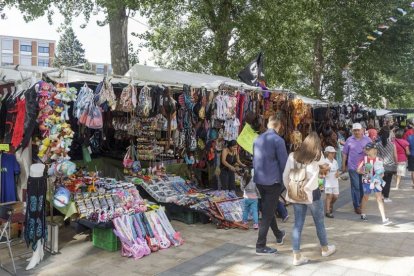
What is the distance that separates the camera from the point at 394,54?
2170 cm

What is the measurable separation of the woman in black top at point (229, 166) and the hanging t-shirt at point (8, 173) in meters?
3.64

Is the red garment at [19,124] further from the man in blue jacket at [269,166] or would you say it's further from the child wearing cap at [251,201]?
the child wearing cap at [251,201]

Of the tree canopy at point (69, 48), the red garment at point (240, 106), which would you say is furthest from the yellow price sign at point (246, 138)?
the tree canopy at point (69, 48)

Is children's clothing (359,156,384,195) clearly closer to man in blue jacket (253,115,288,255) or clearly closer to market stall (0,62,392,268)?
market stall (0,62,392,268)

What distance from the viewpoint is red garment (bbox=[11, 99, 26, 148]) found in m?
4.72

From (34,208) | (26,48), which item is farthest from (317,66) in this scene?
(26,48)

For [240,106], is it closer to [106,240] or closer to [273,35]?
[106,240]

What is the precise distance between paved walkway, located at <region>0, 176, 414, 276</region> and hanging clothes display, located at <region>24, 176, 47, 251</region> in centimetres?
35

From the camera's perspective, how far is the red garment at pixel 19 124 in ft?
15.5

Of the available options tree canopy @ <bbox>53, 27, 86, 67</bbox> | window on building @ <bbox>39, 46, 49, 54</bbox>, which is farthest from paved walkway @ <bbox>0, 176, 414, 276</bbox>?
window on building @ <bbox>39, 46, 49, 54</bbox>

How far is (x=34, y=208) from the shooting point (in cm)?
464

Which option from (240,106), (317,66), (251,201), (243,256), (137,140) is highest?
(317,66)

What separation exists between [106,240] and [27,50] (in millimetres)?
82693

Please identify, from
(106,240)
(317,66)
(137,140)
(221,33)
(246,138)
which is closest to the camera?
(106,240)
